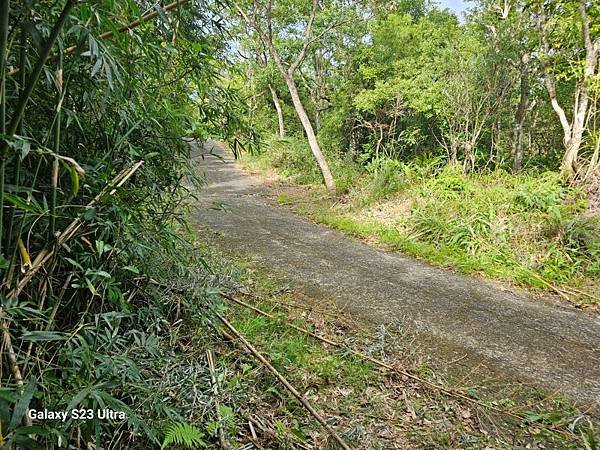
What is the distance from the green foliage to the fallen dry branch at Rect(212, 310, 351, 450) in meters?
0.47

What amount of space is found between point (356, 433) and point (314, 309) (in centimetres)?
120

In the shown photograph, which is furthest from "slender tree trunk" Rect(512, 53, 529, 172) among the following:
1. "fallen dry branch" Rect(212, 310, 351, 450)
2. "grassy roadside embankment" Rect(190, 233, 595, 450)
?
"fallen dry branch" Rect(212, 310, 351, 450)

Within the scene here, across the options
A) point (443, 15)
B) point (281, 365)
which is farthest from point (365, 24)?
point (281, 365)

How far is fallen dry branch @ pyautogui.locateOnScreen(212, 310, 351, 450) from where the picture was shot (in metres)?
1.54

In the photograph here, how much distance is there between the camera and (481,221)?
447 centimetres

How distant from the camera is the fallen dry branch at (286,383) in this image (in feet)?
5.06

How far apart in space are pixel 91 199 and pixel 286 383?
1.14m

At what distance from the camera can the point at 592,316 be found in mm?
3068

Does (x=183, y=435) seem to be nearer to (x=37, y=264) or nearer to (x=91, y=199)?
(x=37, y=264)

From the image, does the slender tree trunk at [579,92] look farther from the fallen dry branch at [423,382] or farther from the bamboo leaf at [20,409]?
the bamboo leaf at [20,409]

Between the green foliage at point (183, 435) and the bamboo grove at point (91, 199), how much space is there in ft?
0.18

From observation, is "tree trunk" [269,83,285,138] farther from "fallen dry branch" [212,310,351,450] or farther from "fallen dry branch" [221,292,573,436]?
"fallen dry branch" [212,310,351,450]

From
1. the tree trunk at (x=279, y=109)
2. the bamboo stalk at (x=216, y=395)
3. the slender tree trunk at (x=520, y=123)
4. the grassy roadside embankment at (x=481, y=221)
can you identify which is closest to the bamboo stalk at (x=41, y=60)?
the bamboo stalk at (x=216, y=395)

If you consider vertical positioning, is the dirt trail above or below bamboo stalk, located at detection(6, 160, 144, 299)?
below
